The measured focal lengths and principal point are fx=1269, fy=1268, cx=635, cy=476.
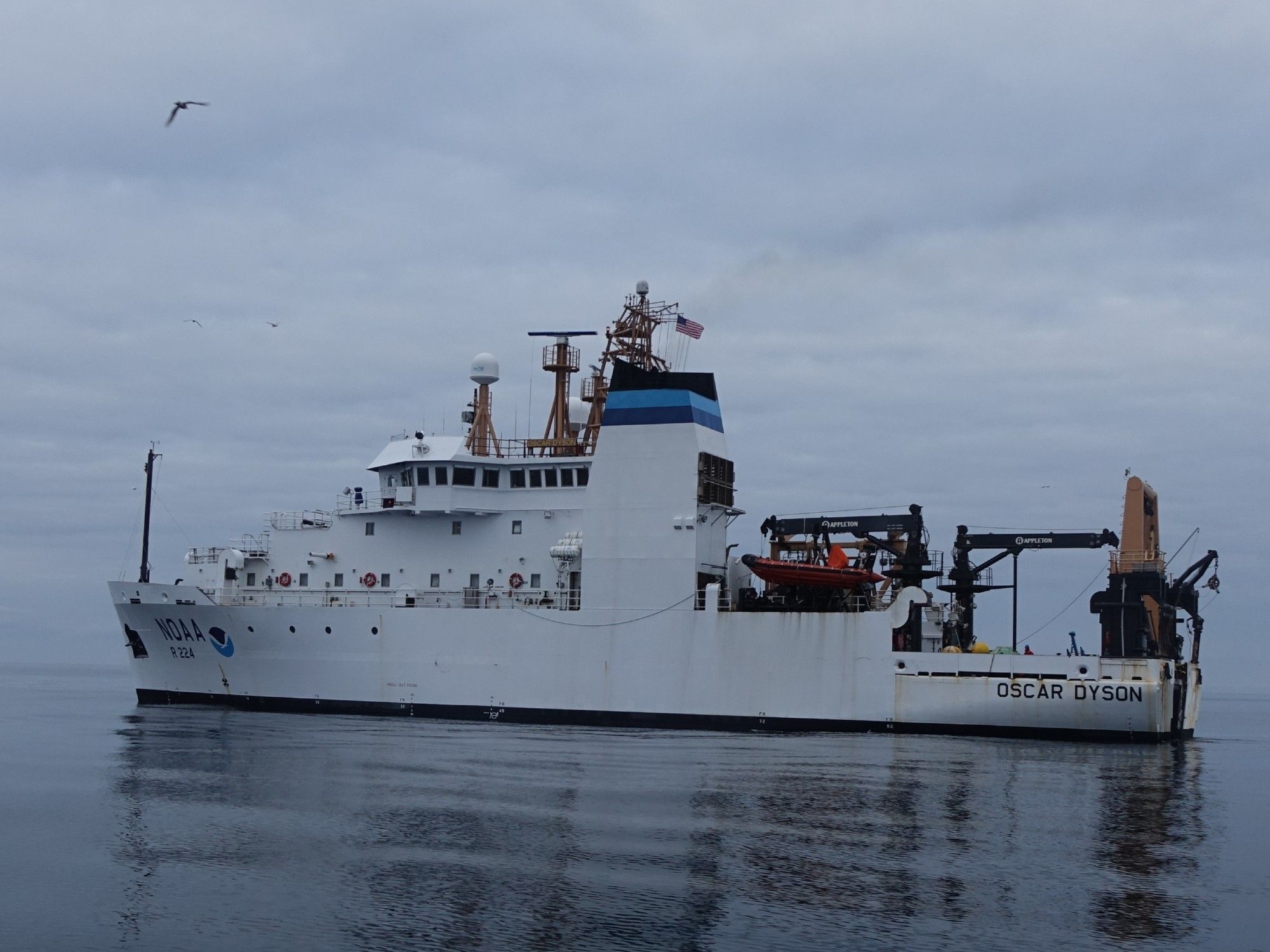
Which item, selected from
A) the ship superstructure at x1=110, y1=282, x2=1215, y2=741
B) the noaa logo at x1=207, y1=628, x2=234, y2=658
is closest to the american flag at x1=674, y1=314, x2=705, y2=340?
the ship superstructure at x1=110, y1=282, x2=1215, y2=741

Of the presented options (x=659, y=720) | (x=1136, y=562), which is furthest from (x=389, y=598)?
(x=1136, y=562)

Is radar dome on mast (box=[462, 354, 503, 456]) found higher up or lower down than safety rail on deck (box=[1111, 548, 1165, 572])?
higher up

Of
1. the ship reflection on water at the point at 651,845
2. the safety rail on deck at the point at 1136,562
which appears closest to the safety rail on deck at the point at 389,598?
the ship reflection on water at the point at 651,845

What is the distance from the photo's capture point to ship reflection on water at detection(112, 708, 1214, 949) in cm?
1313

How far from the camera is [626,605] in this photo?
31359 millimetres

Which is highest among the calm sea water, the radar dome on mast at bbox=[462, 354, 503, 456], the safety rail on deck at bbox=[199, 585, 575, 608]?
the radar dome on mast at bbox=[462, 354, 503, 456]

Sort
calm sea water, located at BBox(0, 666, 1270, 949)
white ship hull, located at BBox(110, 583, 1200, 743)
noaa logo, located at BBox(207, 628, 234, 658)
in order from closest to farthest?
1. calm sea water, located at BBox(0, 666, 1270, 949)
2. white ship hull, located at BBox(110, 583, 1200, 743)
3. noaa logo, located at BBox(207, 628, 234, 658)

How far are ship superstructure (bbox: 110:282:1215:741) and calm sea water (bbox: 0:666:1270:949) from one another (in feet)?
5.35

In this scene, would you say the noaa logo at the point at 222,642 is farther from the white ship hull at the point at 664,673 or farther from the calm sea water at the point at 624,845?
the calm sea water at the point at 624,845

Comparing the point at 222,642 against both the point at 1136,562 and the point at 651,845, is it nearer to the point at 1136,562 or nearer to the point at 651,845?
the point at 651,845

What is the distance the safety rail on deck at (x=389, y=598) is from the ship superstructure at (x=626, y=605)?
2.5 inches

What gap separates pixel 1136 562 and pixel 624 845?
20.4 m

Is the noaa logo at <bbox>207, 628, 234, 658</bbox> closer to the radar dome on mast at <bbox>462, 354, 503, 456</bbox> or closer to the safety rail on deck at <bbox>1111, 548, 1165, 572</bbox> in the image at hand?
the radar dome on mast at <bbox>462, 354, 503, 456</bbox>

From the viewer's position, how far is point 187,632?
1407 inches
